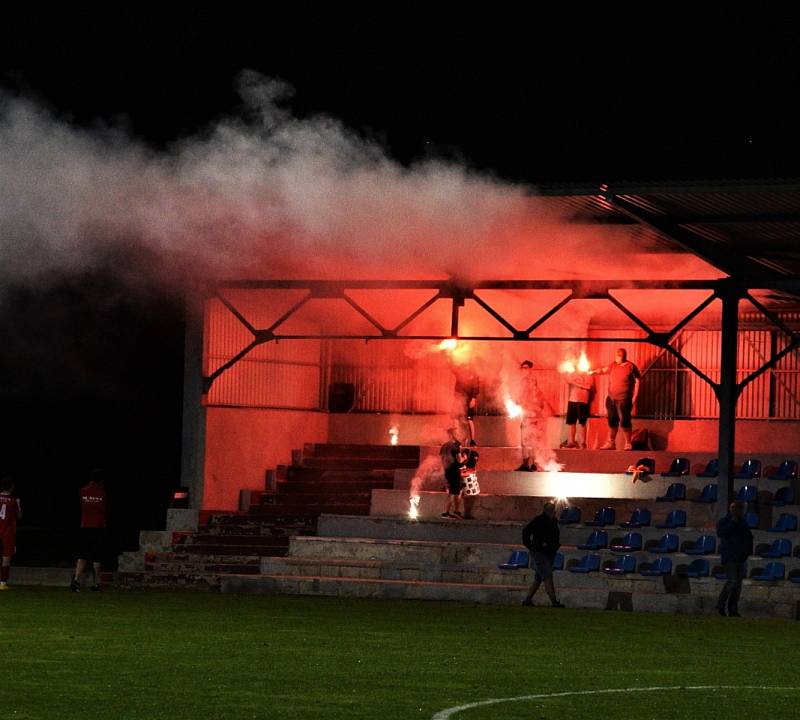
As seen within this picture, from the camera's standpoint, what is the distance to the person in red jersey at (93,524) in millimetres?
24781

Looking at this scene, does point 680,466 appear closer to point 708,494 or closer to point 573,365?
point 708,494

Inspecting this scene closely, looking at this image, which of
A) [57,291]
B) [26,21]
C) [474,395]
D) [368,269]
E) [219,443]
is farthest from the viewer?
[474,395]

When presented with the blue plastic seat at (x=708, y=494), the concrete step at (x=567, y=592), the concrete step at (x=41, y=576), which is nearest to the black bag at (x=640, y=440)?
the blue plastic seat at (x=708, y=494)

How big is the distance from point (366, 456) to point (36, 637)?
17.0 metres

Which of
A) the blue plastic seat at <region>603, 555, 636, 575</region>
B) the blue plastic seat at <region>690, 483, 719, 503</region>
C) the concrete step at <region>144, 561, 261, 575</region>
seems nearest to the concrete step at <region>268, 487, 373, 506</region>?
the concrete step at <region>144, 561, 261, 575</region>

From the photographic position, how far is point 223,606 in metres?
21.8

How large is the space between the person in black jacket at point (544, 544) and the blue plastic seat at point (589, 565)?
218 cm

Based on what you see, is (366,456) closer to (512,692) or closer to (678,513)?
(678,513)

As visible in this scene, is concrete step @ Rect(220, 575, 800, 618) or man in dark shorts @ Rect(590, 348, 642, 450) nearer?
concrete step @ Rect(220, 575, 800, 618)

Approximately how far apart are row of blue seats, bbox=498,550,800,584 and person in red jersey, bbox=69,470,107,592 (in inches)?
228

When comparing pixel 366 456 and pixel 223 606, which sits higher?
pixel 366 456

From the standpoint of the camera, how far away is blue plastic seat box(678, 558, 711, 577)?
2553cm

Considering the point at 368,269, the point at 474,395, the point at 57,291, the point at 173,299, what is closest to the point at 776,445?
the point at 474,395

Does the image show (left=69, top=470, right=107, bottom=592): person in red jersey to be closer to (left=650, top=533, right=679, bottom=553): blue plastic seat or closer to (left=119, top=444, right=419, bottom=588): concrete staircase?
(left=119, top=444, right=419, bottom=588): concrete staircase
